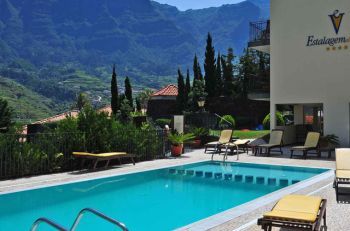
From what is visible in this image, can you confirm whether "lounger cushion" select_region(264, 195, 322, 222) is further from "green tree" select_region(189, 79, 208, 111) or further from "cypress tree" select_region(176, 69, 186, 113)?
"cypress tree" select_region(176, 69, 186, 113)

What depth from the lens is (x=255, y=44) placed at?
23844 mm

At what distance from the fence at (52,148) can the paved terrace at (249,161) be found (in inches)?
16.8

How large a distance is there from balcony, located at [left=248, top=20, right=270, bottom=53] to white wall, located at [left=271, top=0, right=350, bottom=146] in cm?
143

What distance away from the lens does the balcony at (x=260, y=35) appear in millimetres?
23500

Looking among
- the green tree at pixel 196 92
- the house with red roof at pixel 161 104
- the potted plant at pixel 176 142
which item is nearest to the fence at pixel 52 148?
the potted plant at pixel 176 142

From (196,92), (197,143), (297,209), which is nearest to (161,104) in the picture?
(196,92)

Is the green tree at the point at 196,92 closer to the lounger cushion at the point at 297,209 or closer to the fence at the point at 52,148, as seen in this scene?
the fence at the point at 52,148

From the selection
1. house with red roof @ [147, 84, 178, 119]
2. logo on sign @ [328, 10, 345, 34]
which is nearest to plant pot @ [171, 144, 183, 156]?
logo on sign @ [328, 10, 345, 34]

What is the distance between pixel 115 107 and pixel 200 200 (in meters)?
45.0

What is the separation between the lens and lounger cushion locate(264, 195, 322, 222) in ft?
18.0

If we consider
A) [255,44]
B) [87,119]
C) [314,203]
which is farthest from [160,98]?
[314,203]

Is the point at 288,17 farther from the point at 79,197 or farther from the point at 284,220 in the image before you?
the point at 284,220

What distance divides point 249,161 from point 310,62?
293 inches

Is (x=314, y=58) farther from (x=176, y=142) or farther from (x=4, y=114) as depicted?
(x=4, y=114)
